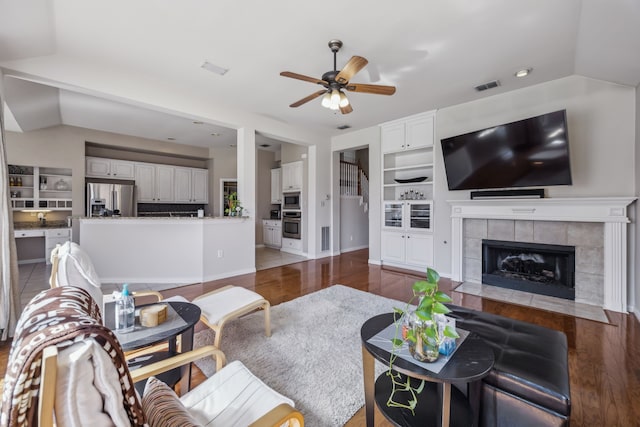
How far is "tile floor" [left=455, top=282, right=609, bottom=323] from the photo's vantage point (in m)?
3.19

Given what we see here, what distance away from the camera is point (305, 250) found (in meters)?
6.74

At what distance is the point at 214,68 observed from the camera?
343cm

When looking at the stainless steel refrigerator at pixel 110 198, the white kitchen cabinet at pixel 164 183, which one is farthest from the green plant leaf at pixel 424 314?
Result: the white kitchen cabinet at pixel 164 183

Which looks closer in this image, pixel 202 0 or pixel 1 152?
pixel 202 0

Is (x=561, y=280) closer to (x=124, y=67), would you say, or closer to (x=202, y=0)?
(x=202, y=0)

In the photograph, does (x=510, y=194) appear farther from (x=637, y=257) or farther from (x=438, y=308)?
(x=438, y=308)

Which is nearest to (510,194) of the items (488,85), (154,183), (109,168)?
(488,85)

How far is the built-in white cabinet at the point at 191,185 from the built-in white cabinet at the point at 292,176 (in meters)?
2.46

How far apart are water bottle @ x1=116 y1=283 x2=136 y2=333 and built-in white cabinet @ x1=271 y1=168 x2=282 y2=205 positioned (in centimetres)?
610

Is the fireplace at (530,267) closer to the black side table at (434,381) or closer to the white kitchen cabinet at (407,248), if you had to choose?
the white kitchen cabinet at (407,248)

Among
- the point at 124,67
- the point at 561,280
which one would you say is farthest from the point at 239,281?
the point at 561,280

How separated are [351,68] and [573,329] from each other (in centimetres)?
349

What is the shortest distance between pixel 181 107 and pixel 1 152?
2.05 m

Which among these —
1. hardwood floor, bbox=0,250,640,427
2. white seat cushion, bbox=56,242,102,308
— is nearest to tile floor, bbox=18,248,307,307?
hardwood floor, bbox=0,250,640,427
